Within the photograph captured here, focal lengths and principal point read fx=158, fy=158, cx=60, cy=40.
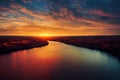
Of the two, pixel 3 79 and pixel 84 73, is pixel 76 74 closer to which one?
pixel 84 73

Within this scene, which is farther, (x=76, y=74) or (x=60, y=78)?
(x=76, y=74)

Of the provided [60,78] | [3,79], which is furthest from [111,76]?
[3,79]

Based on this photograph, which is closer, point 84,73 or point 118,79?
point 118,79

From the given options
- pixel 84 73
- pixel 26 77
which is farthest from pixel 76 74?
pixel 26 77

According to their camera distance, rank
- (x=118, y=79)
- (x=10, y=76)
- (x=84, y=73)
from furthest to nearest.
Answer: (x=84, y=73)
(x=10, y=76)
(x=118, y=79)

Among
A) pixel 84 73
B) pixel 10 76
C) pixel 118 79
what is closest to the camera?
pixel 118 79

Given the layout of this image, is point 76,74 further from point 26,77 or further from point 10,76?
point 10,76

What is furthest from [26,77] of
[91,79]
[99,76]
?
[99,76]

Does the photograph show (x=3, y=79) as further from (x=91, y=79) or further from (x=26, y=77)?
(x=91, y=79)
